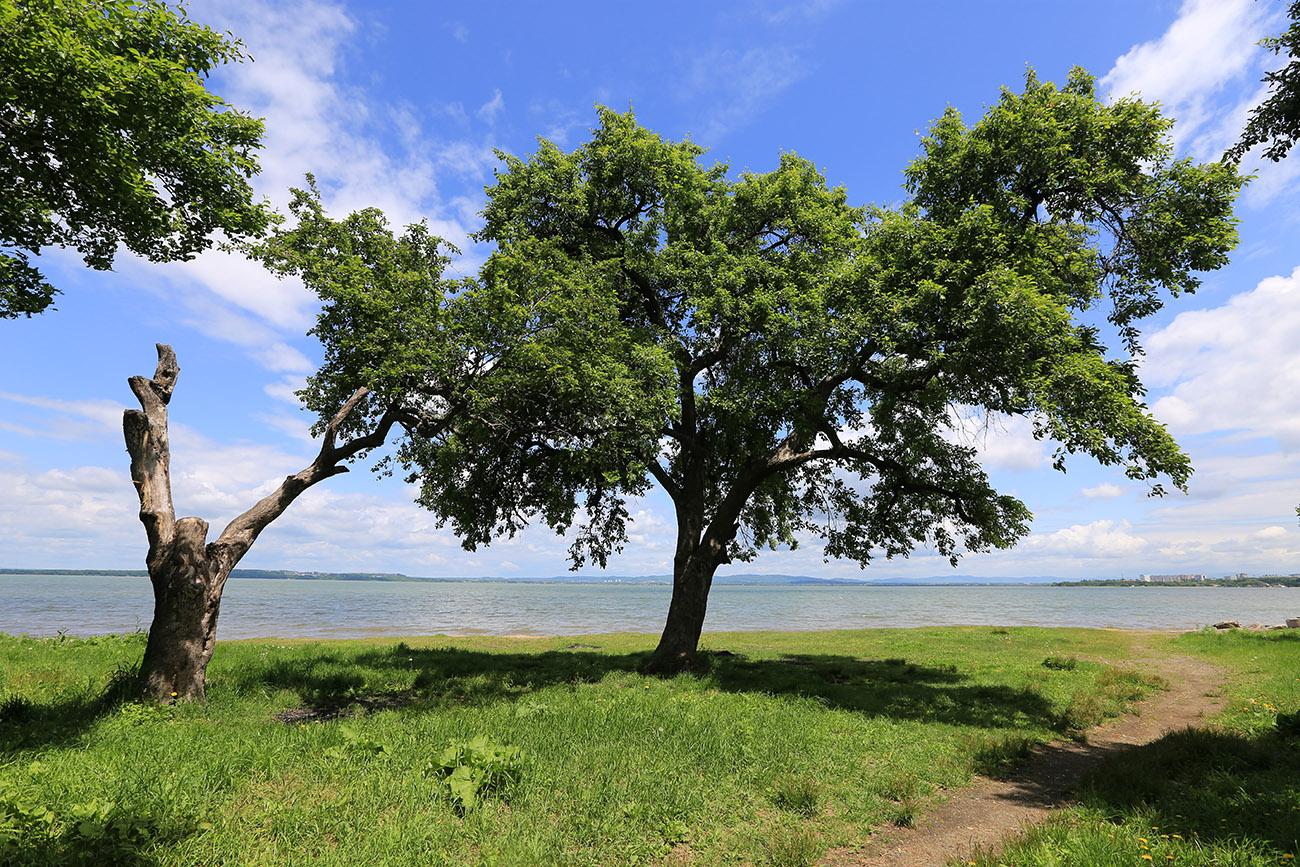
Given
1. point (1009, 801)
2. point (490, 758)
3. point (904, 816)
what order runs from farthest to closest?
1. point (1009, 801)
2. point (490, 758)
3. point (904, 816)

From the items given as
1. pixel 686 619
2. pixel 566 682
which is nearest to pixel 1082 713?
pixel 686 619

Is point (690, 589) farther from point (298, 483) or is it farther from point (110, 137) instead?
point (110, 137)

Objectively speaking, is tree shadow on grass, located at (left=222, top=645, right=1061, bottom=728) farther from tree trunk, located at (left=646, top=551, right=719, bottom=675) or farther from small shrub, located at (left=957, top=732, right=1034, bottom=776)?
small shrub, located at (left=957, top=732, right=1034, bottom=776)

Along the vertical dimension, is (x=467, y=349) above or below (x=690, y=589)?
above

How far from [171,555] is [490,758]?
8.79 m

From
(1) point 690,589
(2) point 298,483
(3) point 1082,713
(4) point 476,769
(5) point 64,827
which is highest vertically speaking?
(2) point 298,483

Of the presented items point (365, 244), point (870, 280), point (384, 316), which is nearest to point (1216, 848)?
point (870, 280)

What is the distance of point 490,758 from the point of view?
770cm

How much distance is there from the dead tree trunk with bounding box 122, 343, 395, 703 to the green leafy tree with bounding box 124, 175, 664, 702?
3 centimetres

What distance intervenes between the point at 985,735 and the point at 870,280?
10.5m

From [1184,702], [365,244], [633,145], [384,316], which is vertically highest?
[633,145]

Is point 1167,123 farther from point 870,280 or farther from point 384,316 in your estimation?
point 384,316

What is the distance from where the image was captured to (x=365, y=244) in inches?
589

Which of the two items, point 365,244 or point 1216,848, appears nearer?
point 1216,848
